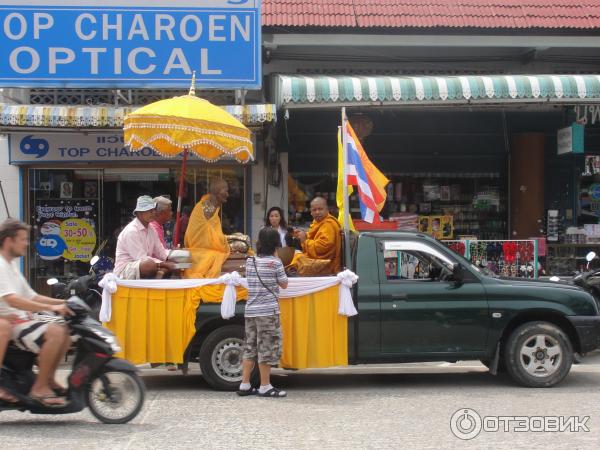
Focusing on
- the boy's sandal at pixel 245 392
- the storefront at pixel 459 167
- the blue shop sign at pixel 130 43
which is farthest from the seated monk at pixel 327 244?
the storefront at pixel 459 167

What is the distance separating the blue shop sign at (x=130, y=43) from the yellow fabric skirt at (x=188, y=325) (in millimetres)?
5186

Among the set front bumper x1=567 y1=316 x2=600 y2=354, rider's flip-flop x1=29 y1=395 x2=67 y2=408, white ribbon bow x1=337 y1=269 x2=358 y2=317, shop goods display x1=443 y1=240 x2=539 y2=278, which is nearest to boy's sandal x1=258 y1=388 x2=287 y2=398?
white ribbon bow x1=337 y1=269 x2=358 y2=317

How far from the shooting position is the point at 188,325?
7.56 meters

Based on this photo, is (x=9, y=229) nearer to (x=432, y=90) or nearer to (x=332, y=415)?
(x=332, y=415)

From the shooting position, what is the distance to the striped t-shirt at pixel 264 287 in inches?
285

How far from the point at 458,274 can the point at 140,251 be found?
11.4 ft

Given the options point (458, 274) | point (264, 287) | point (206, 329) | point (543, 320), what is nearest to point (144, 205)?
point (206, 329)

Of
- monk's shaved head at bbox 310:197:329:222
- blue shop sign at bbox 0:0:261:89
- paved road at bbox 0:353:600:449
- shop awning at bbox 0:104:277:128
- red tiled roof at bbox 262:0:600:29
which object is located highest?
red tiled roof at bbox 262:0:600:29

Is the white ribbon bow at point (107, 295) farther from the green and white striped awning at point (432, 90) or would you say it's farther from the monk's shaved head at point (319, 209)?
the green and white striped awning at point (432, 90)

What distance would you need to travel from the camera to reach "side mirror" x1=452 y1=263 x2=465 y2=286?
25.0 feet

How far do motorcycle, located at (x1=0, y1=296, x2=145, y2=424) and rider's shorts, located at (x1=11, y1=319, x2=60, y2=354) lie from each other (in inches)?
3.6

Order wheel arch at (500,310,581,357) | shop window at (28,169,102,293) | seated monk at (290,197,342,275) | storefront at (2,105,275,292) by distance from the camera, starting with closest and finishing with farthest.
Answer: wheel arch at (500,310,581,357), seated monk at (290,197,342,275), storefront at (2,105,275,292), shop window at (28,169,102,293)

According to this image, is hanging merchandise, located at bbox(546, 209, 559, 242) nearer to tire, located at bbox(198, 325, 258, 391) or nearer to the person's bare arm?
tire, located at bbox(198, 325, 258, 391)

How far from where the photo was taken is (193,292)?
7.64m
